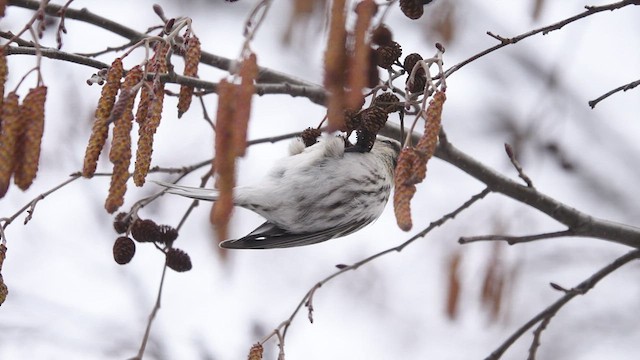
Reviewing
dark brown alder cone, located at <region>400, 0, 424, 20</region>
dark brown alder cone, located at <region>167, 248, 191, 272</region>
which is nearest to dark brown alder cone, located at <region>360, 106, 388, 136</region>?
dark brown alder cone, located at <region>400, 0, 424, 20</region>

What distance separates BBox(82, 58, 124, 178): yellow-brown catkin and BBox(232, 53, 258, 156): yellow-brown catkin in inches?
14.9

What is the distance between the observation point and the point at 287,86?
2.99 m

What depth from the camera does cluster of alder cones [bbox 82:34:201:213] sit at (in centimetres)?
182

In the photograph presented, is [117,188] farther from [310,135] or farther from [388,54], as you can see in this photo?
[310,135]

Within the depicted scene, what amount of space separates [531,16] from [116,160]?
1.81 meters

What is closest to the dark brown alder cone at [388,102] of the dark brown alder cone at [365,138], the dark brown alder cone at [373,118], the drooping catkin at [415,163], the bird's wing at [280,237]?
the dark brown alder cone at [373,118]

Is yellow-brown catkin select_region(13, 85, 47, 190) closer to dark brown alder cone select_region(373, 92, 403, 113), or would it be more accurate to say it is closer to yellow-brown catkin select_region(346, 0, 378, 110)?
yellow-brown catkin select_region(346, 0, 378, 110)

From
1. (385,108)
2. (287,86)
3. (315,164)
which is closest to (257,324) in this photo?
(315,164)

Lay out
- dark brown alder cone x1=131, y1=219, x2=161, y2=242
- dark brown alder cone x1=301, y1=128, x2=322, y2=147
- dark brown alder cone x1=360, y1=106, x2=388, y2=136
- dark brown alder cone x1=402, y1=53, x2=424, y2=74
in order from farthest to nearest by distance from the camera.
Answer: dark brown alder cone x1=301, y1=128, x2=322, y2=147 < dark brown alder cone x1=131, y1=219, x2=161, y2=242 < dark brown alder cone x1=360, y1=106, x2=388, y2=136 < dark brown alder cone x1=402, y1=53, x2=424, y2=74

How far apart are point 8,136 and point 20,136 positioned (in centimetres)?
3

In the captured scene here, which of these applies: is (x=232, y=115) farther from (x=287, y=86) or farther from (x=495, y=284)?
(x=495, y=284)

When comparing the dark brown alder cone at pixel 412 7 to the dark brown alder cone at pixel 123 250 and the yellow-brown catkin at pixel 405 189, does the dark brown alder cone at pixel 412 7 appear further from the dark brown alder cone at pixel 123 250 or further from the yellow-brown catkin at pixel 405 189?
the dark brown alder cone at pixel 123 250

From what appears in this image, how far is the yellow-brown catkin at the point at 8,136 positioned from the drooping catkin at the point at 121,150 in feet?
0.67

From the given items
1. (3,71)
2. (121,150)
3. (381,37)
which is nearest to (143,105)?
(121,150)
